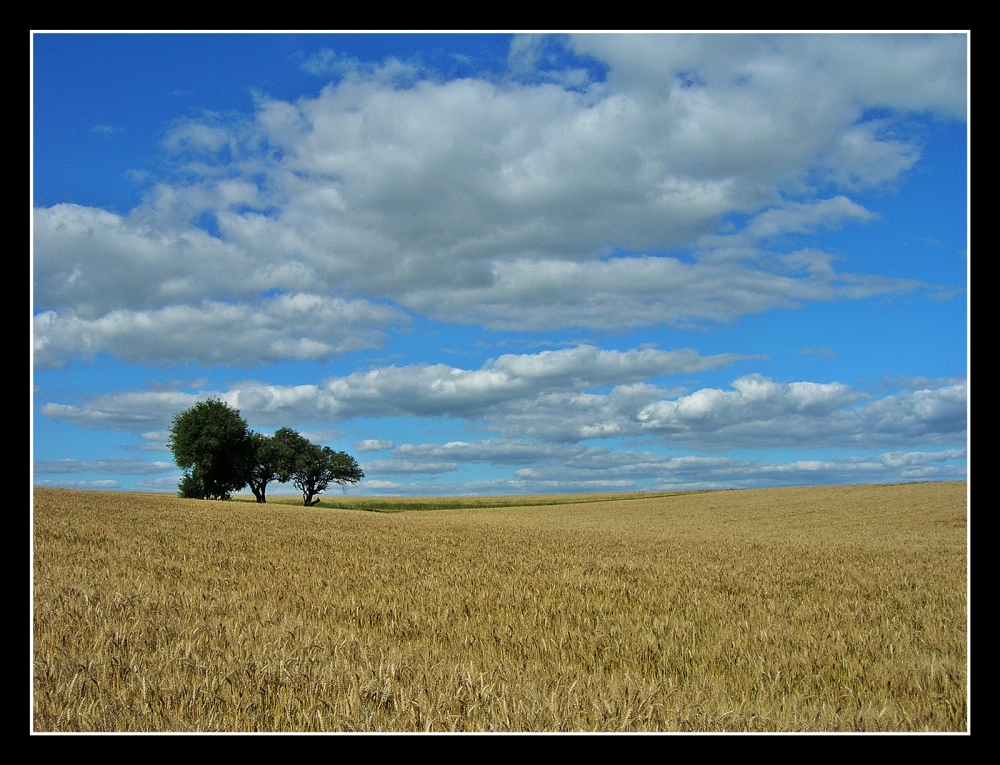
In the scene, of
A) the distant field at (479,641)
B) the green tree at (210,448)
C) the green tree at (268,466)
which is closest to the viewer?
the distant field at (479,641)

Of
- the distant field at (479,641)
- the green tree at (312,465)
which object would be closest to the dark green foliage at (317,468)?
the green tree at (312,465)

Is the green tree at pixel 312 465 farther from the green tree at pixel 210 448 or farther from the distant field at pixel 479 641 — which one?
the distant field at pixel 479 641

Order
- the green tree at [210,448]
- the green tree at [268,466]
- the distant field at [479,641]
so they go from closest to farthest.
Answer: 1. the distant field at [479,641]
2. the green tree at [210,448]
3. the green tree at [268,466]

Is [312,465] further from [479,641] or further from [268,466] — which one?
[479,641]

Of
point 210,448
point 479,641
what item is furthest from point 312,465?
point 479,641

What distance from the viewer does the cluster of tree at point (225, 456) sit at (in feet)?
223

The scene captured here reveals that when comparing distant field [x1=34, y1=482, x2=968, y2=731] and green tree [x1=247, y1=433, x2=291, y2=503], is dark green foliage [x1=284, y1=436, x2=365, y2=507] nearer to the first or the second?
green tree [x1=247, y1=433, x2=291, y2=503]

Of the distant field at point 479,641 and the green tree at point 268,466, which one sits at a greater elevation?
the distant field at point 479,641

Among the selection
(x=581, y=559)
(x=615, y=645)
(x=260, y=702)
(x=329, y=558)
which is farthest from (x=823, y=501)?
(x=260, y=702)

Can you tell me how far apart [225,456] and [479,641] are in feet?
230

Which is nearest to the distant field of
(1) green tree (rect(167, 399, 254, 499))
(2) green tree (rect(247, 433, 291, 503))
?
(1) green tree (rect(167, 399, 254, 499))

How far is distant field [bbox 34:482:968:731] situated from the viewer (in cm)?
452

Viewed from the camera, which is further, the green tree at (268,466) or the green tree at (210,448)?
the green tree at (268,466)
